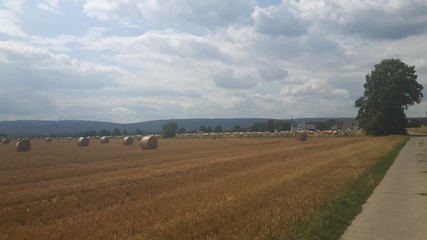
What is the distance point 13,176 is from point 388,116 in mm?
84890

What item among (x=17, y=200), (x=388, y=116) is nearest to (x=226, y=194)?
(x=17, y=200)

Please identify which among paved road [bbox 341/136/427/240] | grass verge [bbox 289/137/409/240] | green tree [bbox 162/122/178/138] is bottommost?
paved road [bbox 341/136/427/240]

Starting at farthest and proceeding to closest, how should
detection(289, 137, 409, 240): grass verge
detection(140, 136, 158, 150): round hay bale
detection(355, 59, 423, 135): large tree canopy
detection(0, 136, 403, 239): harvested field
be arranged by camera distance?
1. detection(355, 59, 423, 135): large tree canopy
2. detection(140, 136, 158, 150): round hay bale
3. detection(0, 136, 403, 239): harvested field
4. detection(289, 137, 409, 240): grass verge

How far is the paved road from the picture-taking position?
33.2 ft

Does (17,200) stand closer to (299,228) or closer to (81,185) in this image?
(81,185)

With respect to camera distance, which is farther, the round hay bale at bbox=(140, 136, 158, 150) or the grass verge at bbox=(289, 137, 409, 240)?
the round hay bale at bbox=(140, 136, 158, 150)

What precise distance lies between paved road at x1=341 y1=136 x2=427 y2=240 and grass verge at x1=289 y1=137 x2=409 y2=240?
191 millimetres

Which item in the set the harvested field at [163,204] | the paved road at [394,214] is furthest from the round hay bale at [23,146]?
the paved road at [394,214]

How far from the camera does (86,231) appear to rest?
10.4m

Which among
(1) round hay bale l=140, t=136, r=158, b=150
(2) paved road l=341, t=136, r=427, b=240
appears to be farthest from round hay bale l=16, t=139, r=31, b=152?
(2) paved road l=341, t=136, r=427, b=240

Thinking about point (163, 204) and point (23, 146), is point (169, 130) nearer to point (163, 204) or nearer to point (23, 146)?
point (23, 146)

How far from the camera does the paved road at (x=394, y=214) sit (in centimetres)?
1013

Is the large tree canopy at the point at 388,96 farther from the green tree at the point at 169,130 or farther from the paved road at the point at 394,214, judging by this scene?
the green tree at the point at 169,130

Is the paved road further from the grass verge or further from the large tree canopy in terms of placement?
the large tree canopy
